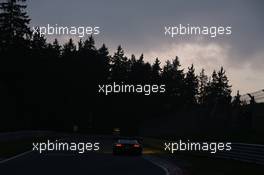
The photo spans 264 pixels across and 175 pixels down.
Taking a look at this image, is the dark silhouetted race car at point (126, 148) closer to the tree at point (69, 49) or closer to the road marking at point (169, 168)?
the road marking at point (169, 168)

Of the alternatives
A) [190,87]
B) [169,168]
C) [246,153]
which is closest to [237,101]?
[246,153]

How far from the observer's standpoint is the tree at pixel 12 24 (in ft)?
334

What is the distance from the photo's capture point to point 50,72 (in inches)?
4663

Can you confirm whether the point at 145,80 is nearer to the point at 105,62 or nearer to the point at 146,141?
the point at 105,62

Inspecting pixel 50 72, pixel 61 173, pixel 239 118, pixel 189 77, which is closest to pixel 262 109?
pixel 239 118

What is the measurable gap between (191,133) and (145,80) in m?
96.5

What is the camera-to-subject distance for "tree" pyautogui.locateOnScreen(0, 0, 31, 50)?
4006 inches

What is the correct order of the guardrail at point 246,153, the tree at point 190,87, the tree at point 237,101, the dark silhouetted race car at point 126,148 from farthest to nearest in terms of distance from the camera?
the tree at point 190,87, the dark silhouetted race car at point 126,148, the tree at point 237,101, the guardrail at point 246,153

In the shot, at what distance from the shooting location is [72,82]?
409 feet

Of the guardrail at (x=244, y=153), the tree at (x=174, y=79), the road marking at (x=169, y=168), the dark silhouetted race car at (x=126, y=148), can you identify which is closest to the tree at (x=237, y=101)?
the guardrail at (x=244, y=153)

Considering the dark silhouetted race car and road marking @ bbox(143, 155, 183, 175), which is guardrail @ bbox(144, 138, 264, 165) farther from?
the dark silhouetted race car

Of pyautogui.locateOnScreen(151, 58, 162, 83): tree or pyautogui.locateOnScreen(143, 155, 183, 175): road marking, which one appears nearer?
pyautogui.locateOnScreen(143, 155, 183, 175): road marking

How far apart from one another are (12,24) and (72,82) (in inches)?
985

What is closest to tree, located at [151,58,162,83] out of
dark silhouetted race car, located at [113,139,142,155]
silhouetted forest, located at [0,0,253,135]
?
silhouetted forest, located at [0,0,253,135]
